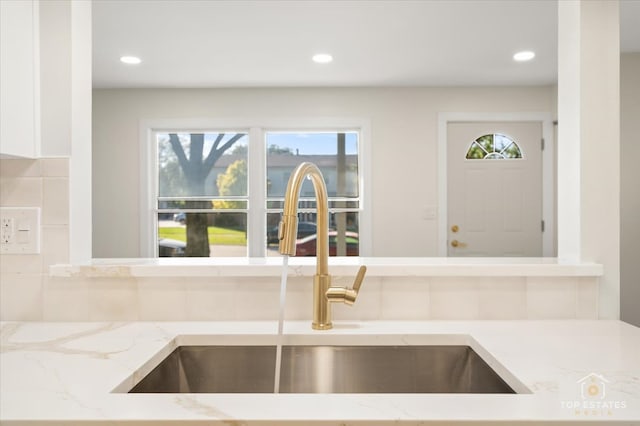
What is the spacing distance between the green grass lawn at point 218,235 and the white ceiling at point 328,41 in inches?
54.7

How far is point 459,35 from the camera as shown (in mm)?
2936

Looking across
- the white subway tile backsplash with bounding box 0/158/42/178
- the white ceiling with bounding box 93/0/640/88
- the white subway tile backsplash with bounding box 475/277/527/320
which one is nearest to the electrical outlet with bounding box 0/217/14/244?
the white subway tile backsplash with bounding box 0/158/42/178

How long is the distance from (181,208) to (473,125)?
2957 millimetres

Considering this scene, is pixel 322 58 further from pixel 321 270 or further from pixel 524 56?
pixel 321 270

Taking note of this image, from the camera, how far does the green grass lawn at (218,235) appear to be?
431 centimetres

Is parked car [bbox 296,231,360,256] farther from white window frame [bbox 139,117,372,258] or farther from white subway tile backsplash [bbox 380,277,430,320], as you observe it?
white subway tile backsplash [bbox 380,277,430,320]

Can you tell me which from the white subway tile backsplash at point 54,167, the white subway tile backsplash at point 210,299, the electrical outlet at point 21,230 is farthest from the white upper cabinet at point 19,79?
the white subway tile backsplash at point 210,299

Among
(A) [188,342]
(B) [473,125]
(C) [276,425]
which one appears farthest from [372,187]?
(C) [276,425]

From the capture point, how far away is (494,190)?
4.16 metres

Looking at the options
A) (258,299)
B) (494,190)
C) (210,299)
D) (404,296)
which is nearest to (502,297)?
(404,296)

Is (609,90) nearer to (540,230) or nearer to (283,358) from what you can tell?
(283,358)

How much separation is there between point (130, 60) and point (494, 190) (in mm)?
3372

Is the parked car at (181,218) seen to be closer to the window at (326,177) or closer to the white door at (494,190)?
the window at (326,177)

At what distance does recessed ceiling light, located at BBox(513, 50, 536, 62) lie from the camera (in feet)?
10.7
